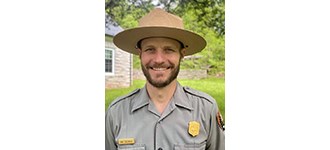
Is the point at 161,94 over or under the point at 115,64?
under

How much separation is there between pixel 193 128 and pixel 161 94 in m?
0.17

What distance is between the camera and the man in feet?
5.33

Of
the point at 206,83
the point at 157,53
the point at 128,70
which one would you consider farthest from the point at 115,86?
the point at 206,83

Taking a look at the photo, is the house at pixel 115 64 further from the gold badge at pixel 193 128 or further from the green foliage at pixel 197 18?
the gold badge at pixel 193 128

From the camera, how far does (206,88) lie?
5.56 ft

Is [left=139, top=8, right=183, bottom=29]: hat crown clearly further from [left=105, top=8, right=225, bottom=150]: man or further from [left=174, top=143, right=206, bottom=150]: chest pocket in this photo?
[left=174, top=143, right=206, bottom=150]: chest pocket

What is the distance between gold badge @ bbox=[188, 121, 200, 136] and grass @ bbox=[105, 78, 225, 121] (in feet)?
0.36

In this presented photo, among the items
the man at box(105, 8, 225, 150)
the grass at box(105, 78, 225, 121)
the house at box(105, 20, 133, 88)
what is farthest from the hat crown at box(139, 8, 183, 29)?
the grass at box(105, 78, 225, 121)

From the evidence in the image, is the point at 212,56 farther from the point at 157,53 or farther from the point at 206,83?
the point at 157,53

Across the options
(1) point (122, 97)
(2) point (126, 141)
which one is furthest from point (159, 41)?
(2) point (126, 141)

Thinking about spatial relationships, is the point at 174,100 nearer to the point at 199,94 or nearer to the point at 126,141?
the point at 199,94

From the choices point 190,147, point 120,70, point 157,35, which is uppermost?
point 157,35

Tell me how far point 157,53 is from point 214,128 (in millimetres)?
349

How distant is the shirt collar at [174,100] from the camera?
1683 millimetres
